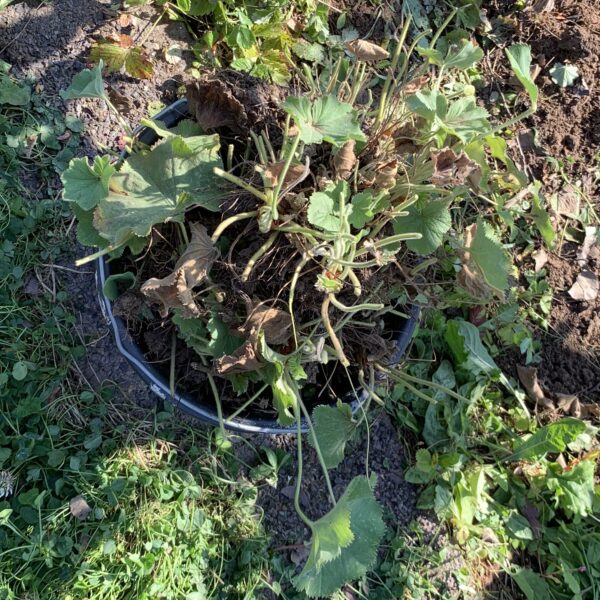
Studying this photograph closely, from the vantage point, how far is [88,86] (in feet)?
3.51

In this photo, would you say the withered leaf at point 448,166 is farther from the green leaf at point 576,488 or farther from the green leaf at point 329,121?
the green leaf at point 576,488

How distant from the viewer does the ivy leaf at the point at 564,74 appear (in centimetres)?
194

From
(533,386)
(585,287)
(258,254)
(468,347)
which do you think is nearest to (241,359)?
(258,254)

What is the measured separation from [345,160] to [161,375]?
0.53 m

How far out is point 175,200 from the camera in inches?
41.3

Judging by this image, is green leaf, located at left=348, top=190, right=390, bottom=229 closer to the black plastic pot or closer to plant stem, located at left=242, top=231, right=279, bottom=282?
plant stem, located at left=242, top=231, right=279, bottom=282

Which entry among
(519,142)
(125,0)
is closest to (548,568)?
(519,142)

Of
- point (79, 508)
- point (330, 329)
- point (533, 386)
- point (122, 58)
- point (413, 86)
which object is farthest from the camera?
point (533, 386)

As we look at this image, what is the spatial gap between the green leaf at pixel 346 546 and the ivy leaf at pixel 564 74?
1526 millimetres

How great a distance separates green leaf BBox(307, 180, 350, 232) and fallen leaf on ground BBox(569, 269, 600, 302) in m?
1.16

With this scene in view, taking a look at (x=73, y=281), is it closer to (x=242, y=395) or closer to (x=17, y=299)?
(x=17, y=299)

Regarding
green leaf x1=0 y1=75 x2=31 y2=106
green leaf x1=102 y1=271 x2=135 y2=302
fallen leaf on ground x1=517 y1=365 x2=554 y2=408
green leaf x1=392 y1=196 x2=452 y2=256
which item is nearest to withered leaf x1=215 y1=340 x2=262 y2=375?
green leaf x1=102 y1=271 x2=135 y2=302

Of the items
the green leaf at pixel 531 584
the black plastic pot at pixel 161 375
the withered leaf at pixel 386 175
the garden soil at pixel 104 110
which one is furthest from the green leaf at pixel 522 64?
the green leaf at pixel 531 584

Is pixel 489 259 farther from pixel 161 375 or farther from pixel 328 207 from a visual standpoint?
→ pixel 161 375
